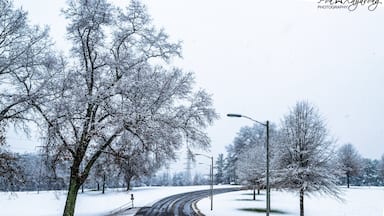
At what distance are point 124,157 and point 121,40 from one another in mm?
6860

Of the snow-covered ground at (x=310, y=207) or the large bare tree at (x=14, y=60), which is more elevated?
the large bare tree at (x=14, y=60)

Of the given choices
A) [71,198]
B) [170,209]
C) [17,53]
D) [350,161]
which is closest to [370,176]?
[350,161]

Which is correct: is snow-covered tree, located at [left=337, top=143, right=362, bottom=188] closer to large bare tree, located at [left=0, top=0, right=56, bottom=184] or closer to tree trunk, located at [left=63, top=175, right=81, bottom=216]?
tree trunk, located at [left=63, top=175, right=81, bottom=216]

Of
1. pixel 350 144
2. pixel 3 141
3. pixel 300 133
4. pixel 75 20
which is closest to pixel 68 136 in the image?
pixel 3 141

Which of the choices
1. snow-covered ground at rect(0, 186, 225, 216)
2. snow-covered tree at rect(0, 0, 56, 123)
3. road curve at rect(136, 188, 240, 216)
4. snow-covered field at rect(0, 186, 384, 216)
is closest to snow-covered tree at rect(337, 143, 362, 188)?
snow-covered field at rect(0, 186, 384, 216)

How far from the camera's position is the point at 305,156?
26.7 metres

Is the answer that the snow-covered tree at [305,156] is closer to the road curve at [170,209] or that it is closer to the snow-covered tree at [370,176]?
the road curve at [170,209]

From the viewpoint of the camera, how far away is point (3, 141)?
12.6 meters

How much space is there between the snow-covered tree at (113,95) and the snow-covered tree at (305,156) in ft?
29.9

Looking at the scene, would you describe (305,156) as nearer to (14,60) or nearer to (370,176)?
(14,60)

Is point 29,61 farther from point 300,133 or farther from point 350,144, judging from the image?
point 350,144

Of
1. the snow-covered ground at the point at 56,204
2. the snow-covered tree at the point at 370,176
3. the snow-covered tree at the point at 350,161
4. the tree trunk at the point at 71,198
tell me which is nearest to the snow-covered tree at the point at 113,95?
the tree trunk at the point at 71,198

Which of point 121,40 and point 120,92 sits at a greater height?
point 121,40

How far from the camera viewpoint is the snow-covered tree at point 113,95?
16.4 meters
